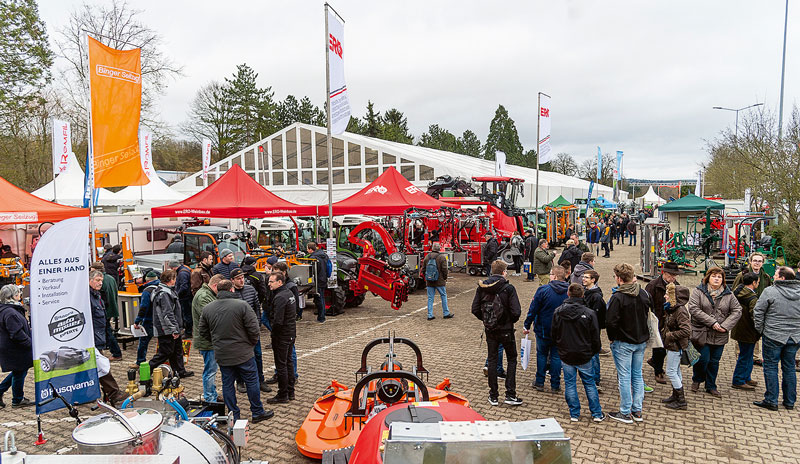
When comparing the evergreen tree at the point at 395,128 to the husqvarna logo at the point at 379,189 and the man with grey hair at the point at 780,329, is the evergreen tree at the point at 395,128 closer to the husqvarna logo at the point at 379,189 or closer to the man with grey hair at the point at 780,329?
the husqvarna logo at the point at 379,189

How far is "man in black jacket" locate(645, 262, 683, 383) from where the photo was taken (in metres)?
6.20

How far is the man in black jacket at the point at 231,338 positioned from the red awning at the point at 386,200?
7.64 metres

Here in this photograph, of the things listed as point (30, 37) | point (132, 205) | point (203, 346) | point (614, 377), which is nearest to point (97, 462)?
point (203, 346)

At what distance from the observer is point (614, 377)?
6.87 meters

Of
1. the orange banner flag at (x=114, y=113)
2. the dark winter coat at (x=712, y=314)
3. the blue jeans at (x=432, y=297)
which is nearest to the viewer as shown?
the dark winter coat at (x=712, y=314)

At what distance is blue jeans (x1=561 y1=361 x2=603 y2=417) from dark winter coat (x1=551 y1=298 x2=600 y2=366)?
116 millimetres

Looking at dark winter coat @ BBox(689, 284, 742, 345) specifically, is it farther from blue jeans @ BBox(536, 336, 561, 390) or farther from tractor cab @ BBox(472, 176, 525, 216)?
tractor cab @ BBox(472, 176, 525, 216)

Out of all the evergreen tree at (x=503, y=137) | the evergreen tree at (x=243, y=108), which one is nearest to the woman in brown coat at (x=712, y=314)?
the evergreen tree at (x=243, y=108)

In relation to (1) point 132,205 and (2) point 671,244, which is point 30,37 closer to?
(1) point 132,205

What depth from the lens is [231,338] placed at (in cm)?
514

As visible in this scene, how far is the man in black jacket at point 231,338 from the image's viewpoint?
514 cm

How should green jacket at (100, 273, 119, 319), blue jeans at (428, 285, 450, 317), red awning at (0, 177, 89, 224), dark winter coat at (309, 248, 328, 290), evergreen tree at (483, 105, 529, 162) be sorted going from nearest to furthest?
green jacket at (100, 273, 119, 319) → red awning at (0, 177, 89, 224) → dark winter coat at (309, 248, 328, 290) → blue jeans at (428, 285, 450, 317) → evergreen tree at (483, 105, 529, 162)

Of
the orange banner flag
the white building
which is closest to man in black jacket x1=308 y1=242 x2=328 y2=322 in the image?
the orange banner flag

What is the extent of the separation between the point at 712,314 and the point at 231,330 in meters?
5.58
